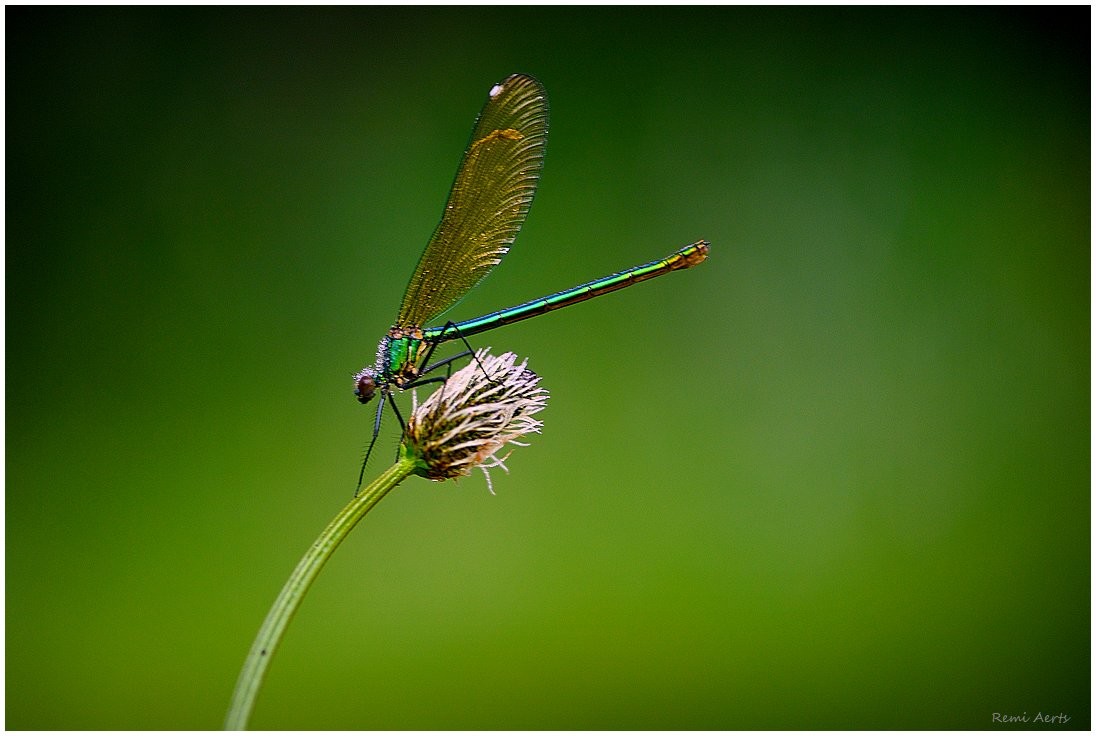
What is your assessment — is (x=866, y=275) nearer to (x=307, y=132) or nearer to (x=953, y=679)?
(x=953, y=679)

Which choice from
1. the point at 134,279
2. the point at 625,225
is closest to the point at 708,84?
the point at 625,225

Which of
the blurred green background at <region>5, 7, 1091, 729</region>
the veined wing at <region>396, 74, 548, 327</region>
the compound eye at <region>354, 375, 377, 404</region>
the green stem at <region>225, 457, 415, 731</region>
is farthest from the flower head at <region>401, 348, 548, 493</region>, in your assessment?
the blurred green background at <region>5, 7, 1091, 729</region>

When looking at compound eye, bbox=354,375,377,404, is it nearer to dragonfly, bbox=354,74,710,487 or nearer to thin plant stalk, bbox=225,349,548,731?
dragonfly, bbox=354,74,710,487

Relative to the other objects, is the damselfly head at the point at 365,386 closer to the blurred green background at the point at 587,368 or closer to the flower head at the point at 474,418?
the flower head at the point at 474,418

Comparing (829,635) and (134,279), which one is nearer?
(829,635)

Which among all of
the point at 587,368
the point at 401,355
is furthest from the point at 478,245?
the point at 587,368
